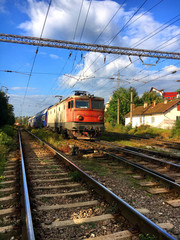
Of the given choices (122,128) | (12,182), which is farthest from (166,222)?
(122,128)

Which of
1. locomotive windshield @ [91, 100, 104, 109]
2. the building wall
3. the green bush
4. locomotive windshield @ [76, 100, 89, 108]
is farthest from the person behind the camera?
the building wall

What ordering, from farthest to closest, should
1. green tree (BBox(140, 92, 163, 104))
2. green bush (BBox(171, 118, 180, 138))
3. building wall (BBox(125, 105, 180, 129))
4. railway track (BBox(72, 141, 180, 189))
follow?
green tree (BBox(140, 92, 163, 104)), building wall (BBox(125, 105, 180, 129)), green bush (BBox(171, 118, 180, 138)), railway track (BBox(72, 141, 180, 189))

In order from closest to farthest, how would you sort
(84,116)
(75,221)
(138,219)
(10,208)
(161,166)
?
(138,219) < (75,221) < (10,208) < (161,166) < (84,116)

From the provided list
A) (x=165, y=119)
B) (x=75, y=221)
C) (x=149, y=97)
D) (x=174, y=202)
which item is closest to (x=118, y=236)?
(x=75, y=221)

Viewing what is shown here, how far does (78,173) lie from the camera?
5750 millimetres

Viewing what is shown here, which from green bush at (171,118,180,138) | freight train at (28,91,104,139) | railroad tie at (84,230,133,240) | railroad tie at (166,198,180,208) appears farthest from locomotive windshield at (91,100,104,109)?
railroad tie at (84,230,133,240)

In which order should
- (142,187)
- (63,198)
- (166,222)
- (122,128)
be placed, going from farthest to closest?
(122,128) → (142,187) → (63,198) → (166,222)

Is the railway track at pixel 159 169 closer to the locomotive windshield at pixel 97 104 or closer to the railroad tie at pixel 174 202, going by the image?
the railroad tie at pixel 174 202

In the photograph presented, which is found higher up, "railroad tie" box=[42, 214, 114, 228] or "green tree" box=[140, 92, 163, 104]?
"green tree" box=[140, 92, 163, 104]

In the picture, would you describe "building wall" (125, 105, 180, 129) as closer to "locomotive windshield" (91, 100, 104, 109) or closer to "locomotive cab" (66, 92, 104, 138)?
"locomotive windshield" (91, 100, 104, 109)

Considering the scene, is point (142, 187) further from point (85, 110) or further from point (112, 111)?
point (112, 111)

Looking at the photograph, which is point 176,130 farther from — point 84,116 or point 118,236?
point 118,236

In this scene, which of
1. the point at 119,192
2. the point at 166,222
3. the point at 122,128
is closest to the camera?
the point at 166,222

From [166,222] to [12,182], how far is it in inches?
160
